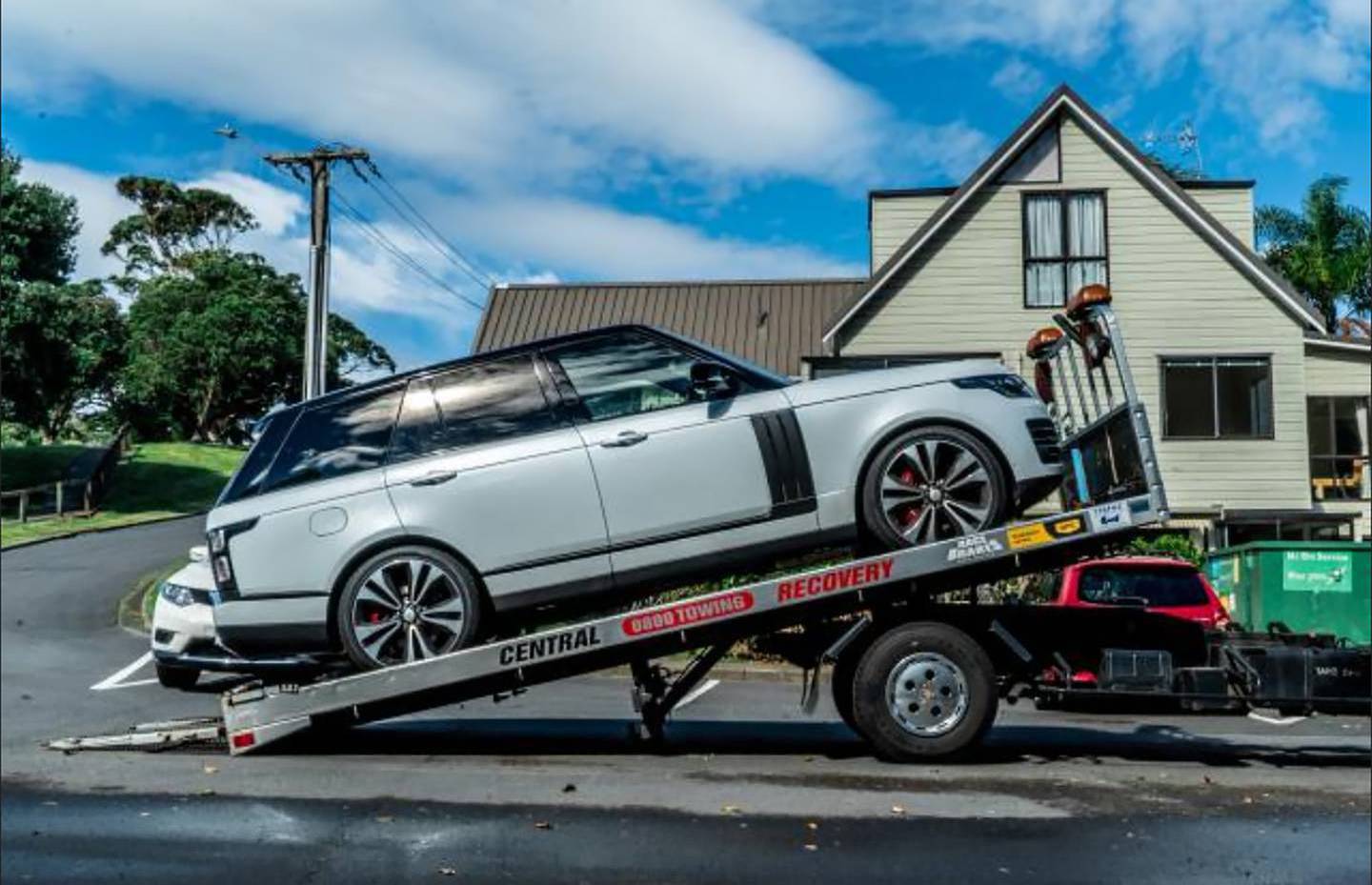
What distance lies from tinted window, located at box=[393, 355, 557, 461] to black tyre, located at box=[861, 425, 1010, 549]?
1.62 metres

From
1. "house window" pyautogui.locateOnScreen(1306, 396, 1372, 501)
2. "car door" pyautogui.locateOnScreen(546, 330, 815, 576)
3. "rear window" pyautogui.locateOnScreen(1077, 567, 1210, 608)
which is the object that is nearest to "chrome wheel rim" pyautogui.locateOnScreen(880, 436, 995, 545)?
"car door" pyautogui.locateOnScreen(546, 330, 815, 576)

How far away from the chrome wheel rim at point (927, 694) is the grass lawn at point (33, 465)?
12371mm

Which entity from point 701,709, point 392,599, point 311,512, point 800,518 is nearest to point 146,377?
point 311,512

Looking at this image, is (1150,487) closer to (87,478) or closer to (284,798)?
(284,798)

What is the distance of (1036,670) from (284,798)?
4331mm

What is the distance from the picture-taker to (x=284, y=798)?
716cm

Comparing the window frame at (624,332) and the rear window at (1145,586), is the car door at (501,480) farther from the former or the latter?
the rear window at (1145,586)

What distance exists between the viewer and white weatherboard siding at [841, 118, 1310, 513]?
72.6 feet

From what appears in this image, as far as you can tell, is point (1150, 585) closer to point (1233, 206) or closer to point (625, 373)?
point (625, 373)

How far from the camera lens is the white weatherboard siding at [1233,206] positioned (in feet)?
75.1

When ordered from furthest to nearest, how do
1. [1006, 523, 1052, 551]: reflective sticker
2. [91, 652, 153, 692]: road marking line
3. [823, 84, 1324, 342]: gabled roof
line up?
[823, 84, 1324, 342]: gabled roof < [91, 652, 153, 692]: road marking line < [1006, 523, 1052, 551]: reflective sticker

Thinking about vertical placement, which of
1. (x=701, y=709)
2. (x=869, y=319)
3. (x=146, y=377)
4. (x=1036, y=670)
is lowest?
(x=701, y=709)

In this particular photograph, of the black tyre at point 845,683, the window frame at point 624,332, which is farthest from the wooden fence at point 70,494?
the black tyre at point 845,683

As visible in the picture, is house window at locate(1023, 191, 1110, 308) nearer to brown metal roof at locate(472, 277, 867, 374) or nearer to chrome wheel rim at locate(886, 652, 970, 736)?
brown metal roof at locate(472, 277, 867, 374)
